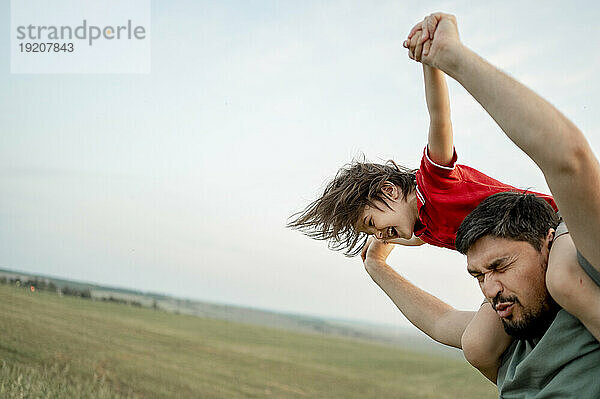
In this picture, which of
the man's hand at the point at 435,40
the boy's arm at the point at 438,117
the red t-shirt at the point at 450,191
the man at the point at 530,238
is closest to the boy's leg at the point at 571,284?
the man at the point at 530,238

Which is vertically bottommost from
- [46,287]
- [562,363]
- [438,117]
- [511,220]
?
[46,287]

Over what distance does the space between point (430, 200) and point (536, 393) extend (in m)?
0.78

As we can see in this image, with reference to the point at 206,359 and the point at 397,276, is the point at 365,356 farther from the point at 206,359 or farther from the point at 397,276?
the point at 397,276

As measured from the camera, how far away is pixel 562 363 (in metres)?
1.24

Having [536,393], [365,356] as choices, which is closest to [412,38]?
[536,393]

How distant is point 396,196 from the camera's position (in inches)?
86.7

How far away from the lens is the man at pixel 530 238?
3.10 ft

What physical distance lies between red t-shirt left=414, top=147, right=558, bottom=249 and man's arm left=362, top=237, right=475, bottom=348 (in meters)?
0.19

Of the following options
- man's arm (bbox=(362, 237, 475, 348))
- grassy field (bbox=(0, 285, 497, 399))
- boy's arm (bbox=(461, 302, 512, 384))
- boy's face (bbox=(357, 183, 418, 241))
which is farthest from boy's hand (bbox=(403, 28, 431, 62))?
grassy field (bbox=(0, 285, 497, 399))

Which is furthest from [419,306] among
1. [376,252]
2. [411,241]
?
[411,241]

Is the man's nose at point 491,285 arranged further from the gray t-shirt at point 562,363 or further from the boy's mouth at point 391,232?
the boy's mouth at point 391,232

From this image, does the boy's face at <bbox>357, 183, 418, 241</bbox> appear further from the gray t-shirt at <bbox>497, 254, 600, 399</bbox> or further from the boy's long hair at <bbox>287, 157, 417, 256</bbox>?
the gray t-shirt at <bbox>497, 254, 600, 399</bbox>

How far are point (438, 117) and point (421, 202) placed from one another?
0.41 metres

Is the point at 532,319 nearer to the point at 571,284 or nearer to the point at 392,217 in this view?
the point at 571,284
